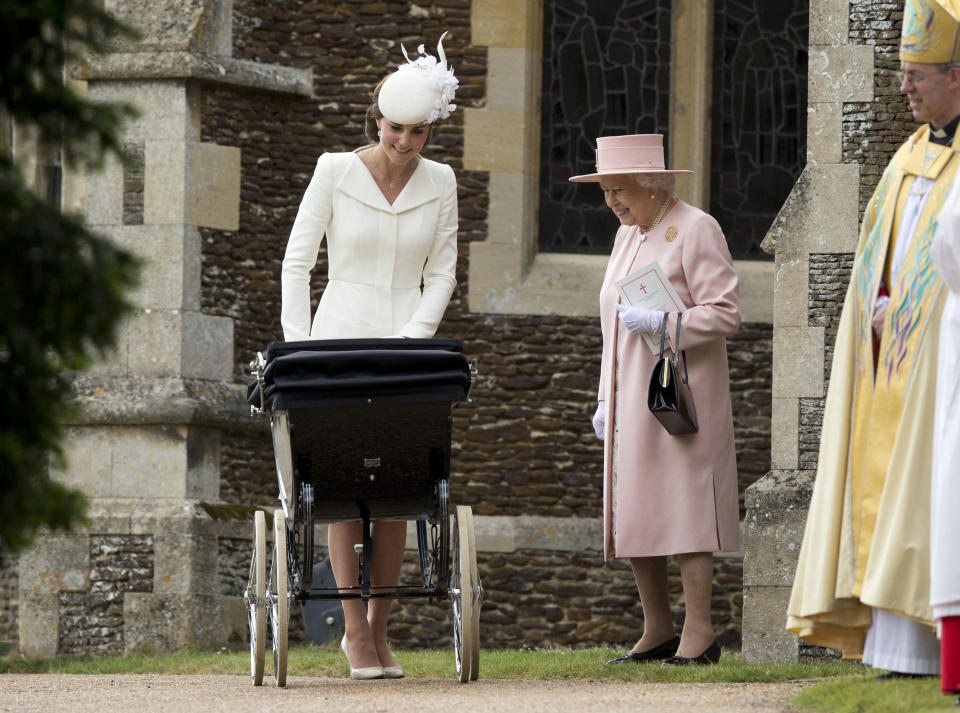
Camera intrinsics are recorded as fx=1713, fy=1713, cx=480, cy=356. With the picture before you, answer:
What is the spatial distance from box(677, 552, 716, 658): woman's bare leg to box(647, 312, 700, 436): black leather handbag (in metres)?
0.52

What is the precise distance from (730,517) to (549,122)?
451 centimetres

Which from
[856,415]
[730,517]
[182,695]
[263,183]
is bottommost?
[182,695]

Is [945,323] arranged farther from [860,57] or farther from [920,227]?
[860,57]

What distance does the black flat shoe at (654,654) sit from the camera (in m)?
6.91

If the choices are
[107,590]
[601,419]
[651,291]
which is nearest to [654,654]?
Result: [601,419]

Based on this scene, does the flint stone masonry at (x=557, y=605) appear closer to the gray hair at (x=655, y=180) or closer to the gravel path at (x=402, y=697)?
the gravel path at (x=402, y=697)

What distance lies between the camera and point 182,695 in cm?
627

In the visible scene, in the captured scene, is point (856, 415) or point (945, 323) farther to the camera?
point (856, 415)

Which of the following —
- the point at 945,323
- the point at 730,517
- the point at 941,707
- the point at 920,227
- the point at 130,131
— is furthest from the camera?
the point at 130,131

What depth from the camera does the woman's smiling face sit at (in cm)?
651

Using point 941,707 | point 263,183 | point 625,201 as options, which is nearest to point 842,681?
point 941,707

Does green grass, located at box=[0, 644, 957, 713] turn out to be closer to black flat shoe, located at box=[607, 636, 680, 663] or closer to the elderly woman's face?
black flat shoe, located at box=[607, 636, 680, 663]

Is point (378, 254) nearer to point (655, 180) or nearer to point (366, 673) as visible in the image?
point (655, 180)

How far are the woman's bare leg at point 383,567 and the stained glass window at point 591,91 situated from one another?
4488 millimetres
